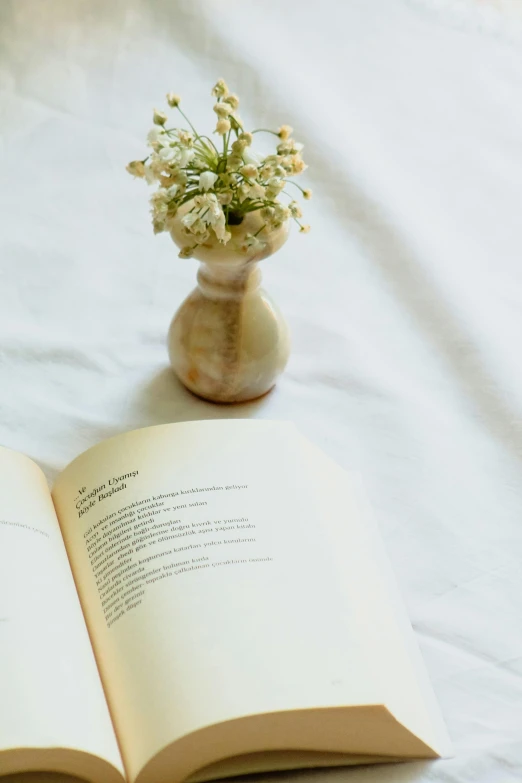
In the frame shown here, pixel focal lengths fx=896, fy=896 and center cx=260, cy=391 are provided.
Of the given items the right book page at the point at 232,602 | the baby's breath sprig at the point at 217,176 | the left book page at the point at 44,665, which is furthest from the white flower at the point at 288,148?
the left book page at the point at 44,665

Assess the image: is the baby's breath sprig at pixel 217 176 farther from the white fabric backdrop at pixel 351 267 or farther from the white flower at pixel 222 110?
the white fabric backdrop at pixel 351 267

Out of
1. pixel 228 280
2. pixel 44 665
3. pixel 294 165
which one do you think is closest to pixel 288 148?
pixel 294 165

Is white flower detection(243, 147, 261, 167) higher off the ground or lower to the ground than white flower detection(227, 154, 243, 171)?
higher

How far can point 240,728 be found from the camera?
497mm

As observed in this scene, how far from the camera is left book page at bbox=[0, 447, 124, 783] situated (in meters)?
0.48

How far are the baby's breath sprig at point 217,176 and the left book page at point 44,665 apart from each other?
23 cm

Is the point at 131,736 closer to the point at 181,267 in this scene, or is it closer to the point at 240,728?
the point at 240,728

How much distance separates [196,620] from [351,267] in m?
0.50

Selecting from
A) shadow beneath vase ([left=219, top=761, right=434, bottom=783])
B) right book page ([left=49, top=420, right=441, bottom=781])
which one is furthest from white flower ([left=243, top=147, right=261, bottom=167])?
shadow beneath vase ([left=219, top=761, right=434, bottom=783])

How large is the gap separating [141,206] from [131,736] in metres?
0.63

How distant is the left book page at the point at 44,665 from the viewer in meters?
0.48

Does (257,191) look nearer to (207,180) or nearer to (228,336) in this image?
(207,180)

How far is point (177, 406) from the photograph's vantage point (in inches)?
30.3

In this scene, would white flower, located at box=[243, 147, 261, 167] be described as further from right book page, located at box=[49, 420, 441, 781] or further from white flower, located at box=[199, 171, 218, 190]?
right book page, located at box=[49, 420, 441, 781]
